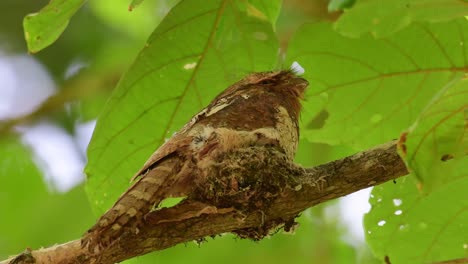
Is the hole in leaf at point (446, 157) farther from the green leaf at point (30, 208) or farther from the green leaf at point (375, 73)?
the green leaf at point (30, 208)

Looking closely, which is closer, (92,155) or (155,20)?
(92,155)

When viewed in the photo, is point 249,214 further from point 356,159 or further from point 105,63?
point 105,63

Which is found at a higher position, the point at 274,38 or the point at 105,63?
the point at 105,63

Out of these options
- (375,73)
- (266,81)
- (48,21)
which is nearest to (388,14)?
(375,73)

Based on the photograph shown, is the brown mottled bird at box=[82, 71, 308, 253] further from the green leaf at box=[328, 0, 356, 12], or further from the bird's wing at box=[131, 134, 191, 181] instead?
the green leaf at box=[328, 0, 356, 12]

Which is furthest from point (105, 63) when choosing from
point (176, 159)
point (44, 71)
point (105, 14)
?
point (176, 159)

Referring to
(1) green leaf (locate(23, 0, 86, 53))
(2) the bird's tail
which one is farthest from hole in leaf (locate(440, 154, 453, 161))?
(1) green leaf (locate(23, 0, 86, 53))

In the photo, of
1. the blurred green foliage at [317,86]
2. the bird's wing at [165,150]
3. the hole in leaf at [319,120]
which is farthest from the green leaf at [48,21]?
the hole in leaf at [319,120]
